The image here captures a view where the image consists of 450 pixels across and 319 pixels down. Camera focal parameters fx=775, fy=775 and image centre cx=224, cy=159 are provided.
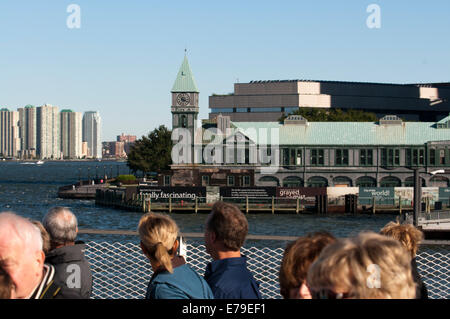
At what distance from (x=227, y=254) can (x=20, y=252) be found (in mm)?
2278

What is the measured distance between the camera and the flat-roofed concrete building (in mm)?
148250

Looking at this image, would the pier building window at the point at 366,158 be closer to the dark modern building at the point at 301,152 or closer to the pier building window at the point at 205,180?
the dark modern building at the point at 301,152

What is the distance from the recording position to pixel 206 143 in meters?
78.3

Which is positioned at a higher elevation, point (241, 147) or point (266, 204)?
point (241, 147)

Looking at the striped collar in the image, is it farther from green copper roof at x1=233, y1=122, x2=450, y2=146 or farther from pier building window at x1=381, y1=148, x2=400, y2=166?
pier building window at x1=381, y1=148, x2=400, y2=166

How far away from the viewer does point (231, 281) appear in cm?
670

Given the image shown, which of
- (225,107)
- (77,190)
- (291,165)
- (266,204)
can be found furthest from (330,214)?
(225,107)

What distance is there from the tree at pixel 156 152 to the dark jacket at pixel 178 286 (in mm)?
98045

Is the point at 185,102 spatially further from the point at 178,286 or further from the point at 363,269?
the point at 363,269


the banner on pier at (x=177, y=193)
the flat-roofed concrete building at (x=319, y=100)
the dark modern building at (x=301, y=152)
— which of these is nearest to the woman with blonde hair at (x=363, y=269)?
the banner on pier at (x=177, y=193)

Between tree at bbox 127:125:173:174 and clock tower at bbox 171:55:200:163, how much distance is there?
24145 mm

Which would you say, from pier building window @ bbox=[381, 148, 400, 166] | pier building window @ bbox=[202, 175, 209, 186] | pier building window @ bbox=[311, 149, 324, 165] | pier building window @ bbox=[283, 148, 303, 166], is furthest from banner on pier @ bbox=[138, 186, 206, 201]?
pier building window @ bbox=[381, 148, 400, 166]

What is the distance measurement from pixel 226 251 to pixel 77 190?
8717 centimetres
